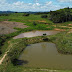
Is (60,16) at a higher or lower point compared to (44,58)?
higher

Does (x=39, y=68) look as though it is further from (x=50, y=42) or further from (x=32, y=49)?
(x=50, y=42)

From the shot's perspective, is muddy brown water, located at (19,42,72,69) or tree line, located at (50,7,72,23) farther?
tree line, located at (50,7,72,23)

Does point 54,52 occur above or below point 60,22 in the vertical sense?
below

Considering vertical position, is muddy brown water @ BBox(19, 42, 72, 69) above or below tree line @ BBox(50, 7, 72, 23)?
below

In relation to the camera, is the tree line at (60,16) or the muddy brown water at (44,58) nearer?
the muddy brown water at (44,58)

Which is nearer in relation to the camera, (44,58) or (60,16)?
(44,58)

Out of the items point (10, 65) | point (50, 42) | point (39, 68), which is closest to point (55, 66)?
point (39, 68)

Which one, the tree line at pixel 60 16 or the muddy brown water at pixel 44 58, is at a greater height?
the tree line at pixel 60 16

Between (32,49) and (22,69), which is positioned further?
(32,49)
